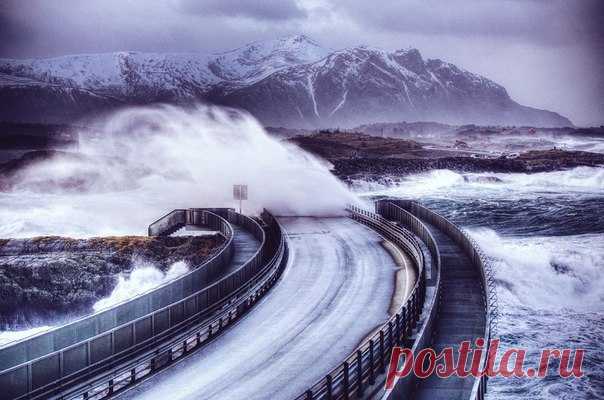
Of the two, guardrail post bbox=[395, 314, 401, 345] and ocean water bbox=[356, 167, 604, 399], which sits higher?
guardrail post bbox=[395, 314, 401, 345]

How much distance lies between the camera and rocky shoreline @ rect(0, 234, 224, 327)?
49.2 m

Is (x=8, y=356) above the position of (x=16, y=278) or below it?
above

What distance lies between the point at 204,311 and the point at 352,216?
1502 inches

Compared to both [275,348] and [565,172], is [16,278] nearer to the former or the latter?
[275,348]

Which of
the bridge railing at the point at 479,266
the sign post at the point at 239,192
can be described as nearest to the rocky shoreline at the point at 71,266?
the sign post at the point at 239,192

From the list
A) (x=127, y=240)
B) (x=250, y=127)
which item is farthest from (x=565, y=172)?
(x=127, y=240)

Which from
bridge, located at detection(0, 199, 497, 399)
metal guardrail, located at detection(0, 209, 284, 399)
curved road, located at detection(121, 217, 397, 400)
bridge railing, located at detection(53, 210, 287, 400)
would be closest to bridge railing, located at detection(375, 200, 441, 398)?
bridge, located at detection(0, 199, 497, 399)

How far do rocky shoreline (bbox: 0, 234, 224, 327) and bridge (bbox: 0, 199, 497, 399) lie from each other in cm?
1353

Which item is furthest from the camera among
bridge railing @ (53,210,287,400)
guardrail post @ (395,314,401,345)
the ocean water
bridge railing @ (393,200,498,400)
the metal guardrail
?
the ocean water

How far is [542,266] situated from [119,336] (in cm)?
3749

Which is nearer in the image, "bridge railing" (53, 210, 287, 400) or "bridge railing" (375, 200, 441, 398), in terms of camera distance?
"bridge railing" (375, 200, 441, 398)

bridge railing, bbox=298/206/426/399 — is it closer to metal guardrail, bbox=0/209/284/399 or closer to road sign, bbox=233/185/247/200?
metal guardrail, bbox=0/209/284/399

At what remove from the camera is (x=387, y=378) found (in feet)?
67.7

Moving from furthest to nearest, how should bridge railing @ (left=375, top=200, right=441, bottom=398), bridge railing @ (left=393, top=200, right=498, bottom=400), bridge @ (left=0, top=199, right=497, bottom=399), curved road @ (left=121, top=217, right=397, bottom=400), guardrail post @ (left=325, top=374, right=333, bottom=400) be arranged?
1. curved road @ (left=121, top=217, right=397, bottom=400)
2. bridge railing @ (left=393, top=200, right=498, bottom=400)
3. bridge @ (left=0, top=199, right=497, bottom=399)
4. bridge railing @ (left=375, top=200, right=441, bottom=398)
5. guardrail post @ (left=325, top=374, right=333, bottom=400)
